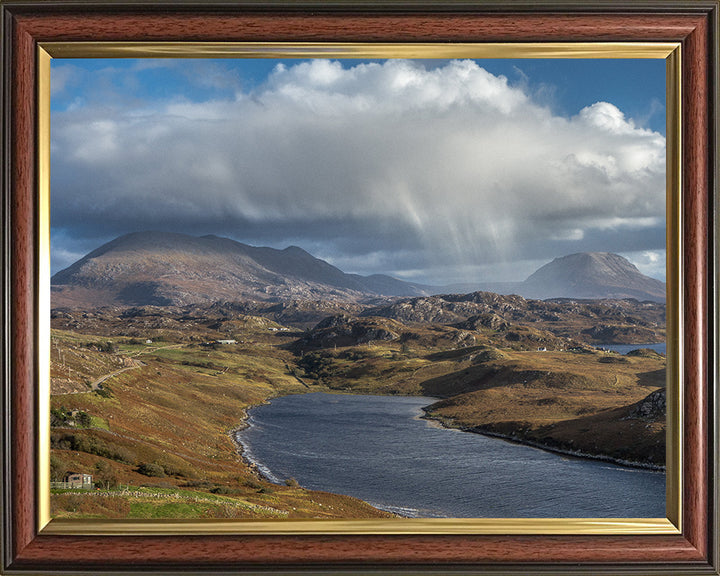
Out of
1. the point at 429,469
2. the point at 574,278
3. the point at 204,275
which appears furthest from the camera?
the point at 204,275

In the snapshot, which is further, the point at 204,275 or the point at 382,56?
the point at 204,275

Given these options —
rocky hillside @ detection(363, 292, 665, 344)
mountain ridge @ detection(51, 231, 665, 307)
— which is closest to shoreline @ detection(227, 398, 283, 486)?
mountain ridge @ detection(51, 231, 665, 307)

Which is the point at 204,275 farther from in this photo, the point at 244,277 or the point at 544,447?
the point at 544,447

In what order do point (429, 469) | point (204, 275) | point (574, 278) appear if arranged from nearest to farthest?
1. point (429, 469)
2. point (574, 278)
3. point (204, 275)

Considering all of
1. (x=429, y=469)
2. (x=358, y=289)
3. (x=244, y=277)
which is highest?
(x=244, y=277)

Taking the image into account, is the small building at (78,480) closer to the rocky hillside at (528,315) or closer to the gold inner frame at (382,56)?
the gold inner frame at (382,56)

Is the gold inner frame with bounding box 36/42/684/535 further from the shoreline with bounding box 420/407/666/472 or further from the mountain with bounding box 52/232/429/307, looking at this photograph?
the mountain with bounding box 52/232/429/307

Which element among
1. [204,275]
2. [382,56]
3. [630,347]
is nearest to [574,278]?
[630,347]

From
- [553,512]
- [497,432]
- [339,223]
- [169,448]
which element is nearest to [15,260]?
A: [169,448]
